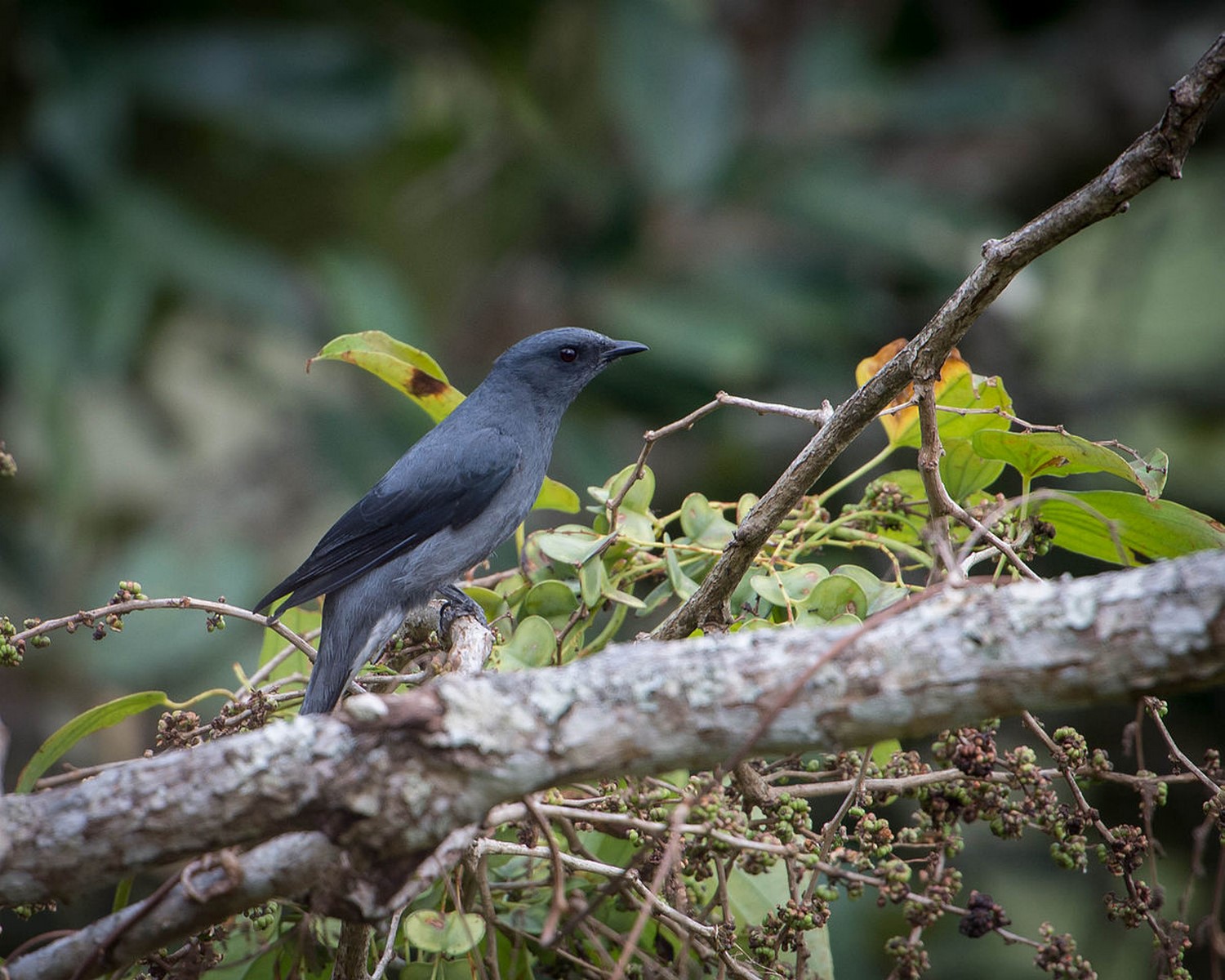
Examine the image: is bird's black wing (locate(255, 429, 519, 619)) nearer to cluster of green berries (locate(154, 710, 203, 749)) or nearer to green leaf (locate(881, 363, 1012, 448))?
cluster of green berries (locate(154, 710, 203, 749))

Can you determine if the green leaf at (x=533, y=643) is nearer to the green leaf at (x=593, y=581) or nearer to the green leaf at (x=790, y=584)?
the green leaf at (x=593, y=581)

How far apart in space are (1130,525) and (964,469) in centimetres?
33

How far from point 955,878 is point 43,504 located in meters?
5.04

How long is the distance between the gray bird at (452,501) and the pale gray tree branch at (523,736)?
4.26ft

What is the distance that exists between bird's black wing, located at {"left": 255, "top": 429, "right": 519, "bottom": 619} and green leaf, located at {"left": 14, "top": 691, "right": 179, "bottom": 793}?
1020 millimetres

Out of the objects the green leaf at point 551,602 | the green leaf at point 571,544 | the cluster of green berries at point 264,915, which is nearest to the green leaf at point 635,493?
the green leaf at point 571,544

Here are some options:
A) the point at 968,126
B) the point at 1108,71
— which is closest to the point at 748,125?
the point at 968,126

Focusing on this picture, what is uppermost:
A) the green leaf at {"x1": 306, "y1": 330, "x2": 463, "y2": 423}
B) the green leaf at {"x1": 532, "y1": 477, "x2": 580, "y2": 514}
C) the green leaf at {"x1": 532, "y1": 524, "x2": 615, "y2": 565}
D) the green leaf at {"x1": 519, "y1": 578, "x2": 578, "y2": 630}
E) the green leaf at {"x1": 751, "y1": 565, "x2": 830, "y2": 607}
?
the green leaf at {"x1": 306, "y1": 330, "x2": 463, "y2": 423}

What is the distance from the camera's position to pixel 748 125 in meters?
7.27

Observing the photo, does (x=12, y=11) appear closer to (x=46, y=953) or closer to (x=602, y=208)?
(x=602, y=208)

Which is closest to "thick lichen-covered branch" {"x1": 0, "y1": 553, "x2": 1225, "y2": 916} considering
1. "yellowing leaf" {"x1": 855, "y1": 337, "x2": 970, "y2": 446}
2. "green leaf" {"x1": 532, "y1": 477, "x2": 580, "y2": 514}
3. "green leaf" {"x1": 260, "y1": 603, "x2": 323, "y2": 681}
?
"yellowing leaf" {"x1": 855, "y1": 337, "x2": 970, "y2": 446}

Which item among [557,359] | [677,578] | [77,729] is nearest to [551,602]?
[677,578]

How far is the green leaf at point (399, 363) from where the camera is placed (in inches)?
99.3

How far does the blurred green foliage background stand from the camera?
5.59 meters
